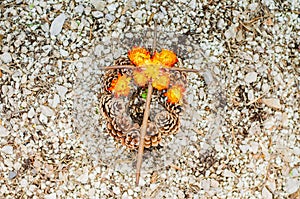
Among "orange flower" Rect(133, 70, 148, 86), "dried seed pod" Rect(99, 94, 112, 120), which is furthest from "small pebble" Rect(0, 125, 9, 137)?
"orange flower" Rect(133, 70, 148, 86)

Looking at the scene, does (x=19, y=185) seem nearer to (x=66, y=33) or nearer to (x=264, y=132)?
(x=66, y=33)

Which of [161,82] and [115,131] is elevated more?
[161,82]

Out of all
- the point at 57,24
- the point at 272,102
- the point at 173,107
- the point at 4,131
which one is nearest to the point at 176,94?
the point at 173,107

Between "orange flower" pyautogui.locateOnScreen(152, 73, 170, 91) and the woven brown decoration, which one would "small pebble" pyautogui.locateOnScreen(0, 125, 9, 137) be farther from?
"orange flower" pyautogui.locateOnScreen(152, 73, 170, 91)

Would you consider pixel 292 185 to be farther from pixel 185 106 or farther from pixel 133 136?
pixel 133 136

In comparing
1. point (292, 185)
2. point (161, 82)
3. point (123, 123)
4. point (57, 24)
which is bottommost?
point (292, 185)

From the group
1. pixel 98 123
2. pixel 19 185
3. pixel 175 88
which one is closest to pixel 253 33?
pixel 175 88

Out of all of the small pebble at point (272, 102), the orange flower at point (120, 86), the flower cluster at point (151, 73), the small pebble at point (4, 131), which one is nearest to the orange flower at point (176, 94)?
the flower cluster at point (151, 73)
